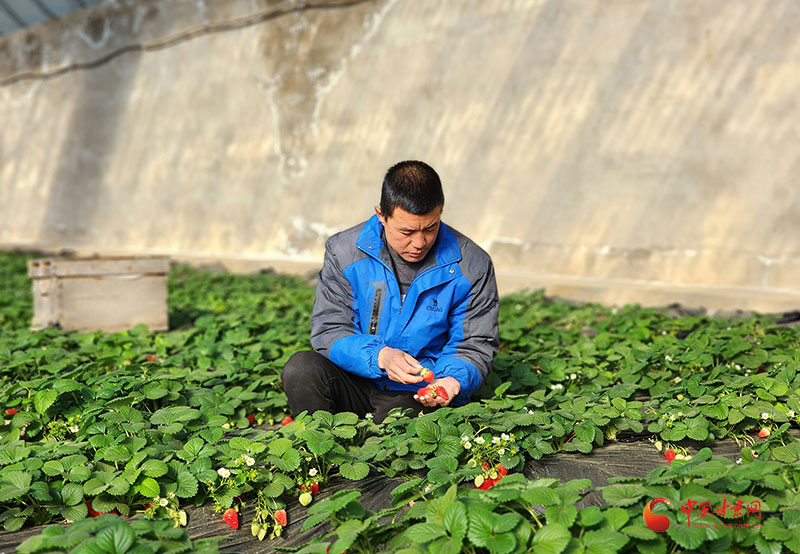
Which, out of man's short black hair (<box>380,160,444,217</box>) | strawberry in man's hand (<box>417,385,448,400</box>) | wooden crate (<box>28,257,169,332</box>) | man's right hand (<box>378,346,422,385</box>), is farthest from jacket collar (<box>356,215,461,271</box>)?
wooden crate (<box>28,257,169,332</box>)

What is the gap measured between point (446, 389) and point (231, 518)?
2.81 ft

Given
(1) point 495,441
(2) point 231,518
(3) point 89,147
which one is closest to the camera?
(2) point 231,518

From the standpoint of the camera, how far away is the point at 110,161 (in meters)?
14.3

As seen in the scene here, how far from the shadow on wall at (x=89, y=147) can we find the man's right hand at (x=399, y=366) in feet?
40.7

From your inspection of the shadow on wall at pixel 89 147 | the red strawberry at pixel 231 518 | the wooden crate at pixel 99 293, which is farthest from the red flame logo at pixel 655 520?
the shadow on wall at pixel 89 147

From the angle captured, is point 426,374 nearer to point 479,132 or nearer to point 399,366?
point 399,366

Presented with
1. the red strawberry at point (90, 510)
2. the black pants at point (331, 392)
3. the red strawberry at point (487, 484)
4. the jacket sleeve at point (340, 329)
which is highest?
the jacket sleeve at point (340, 329)

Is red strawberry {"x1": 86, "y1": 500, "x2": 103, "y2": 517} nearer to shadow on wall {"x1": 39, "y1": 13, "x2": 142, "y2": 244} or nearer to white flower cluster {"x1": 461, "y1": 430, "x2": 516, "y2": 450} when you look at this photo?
white flower cluster {"x1": 461, "y1": 430, "x2": 516, "y2": 450}

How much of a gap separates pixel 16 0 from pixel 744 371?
16.9m

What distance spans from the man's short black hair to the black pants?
66cm

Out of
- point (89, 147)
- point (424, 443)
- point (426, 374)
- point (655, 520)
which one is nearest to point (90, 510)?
point (424, 443)

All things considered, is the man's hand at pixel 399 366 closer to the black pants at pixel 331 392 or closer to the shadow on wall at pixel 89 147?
the black pants at pixel 331 392

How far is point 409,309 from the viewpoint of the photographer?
2779 millimetres

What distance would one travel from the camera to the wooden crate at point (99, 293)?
4824 millimetres
